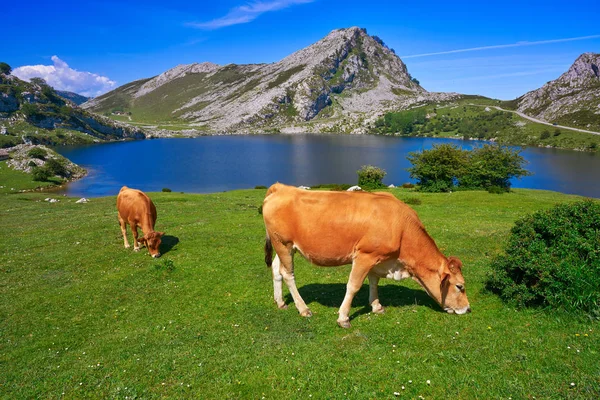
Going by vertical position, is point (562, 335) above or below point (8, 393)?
above

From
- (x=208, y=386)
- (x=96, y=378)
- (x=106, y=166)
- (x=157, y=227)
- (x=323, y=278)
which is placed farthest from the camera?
(x=106, y=166)

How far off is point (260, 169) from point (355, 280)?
111m

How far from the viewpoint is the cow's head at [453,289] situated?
399 inches

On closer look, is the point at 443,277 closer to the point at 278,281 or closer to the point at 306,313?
the point at 306,313

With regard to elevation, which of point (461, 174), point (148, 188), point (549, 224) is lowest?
point (148, 188)

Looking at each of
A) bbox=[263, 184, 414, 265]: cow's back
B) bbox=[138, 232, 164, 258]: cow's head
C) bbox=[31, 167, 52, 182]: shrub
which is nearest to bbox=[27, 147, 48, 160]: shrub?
bbox=[31, 167, 52, 182]: shrub

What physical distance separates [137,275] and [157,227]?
11.7 m

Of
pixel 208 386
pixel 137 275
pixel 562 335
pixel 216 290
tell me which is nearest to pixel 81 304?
pixel 137 275

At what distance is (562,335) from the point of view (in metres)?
8.44

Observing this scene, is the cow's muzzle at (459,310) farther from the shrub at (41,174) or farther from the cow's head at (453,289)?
the shrub at (41,174)

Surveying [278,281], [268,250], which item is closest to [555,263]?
[278,281]

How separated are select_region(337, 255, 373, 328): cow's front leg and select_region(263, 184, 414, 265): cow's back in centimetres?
32

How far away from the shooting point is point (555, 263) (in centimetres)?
1009

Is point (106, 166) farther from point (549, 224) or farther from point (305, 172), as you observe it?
point (549, 224)
